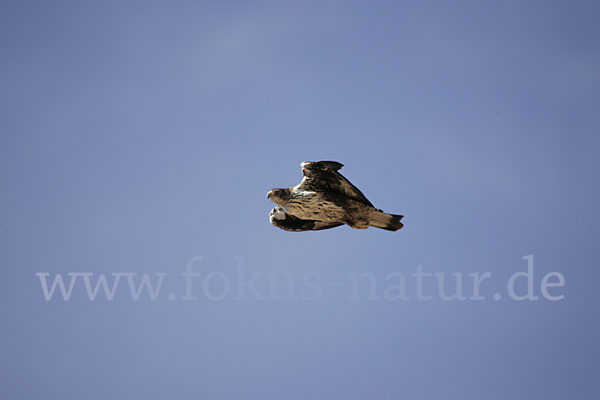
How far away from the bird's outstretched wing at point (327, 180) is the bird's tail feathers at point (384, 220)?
0.83 feet

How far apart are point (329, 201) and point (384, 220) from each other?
128 centimetres

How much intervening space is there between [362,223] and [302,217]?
140 cm

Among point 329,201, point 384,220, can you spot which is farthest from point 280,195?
point 384,220

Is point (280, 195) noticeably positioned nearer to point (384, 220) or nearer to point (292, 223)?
point (292, 223)

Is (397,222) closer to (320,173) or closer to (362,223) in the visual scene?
(362,223)

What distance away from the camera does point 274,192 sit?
18.1 meters

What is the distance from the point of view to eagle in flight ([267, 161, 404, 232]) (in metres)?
17.5

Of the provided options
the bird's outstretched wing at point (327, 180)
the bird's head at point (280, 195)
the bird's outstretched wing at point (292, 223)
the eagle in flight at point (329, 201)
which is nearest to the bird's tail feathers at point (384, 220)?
the eagle in flight at point (329, 201)

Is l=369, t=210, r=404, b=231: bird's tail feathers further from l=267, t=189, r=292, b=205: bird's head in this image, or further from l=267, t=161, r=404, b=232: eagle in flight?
l=267, t=189, r=292, b=205: bird's head

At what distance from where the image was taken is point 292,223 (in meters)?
19.0

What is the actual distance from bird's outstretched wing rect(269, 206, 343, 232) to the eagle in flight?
246 millimetres

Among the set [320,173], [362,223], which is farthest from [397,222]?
[320,173]

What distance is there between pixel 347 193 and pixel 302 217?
1405 millimetres

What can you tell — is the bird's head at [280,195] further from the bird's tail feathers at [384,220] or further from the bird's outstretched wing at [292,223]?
the bird's tail feathers at [384,220]
